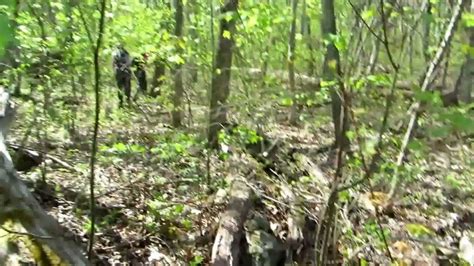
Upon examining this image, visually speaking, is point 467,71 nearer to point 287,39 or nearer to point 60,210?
point 287,39

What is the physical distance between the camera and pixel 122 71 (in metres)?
12.4

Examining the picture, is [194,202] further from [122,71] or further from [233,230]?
[122,71]

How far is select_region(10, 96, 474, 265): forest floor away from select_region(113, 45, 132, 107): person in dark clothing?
93.5 inches

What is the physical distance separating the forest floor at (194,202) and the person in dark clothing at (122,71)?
7.80ft

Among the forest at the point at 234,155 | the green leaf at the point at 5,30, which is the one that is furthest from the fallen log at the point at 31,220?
the green leaf at the point at 5,30

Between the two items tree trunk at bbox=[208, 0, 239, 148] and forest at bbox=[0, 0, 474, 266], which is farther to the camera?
tree trunk at bbox=[208, 0, 239, 148]

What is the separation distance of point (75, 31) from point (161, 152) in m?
1.81

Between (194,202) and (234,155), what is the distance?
1.53 meters

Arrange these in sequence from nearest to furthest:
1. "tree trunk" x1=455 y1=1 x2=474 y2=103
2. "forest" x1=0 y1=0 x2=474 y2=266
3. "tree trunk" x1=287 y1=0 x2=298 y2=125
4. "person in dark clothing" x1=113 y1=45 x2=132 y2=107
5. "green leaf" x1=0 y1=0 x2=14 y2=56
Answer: "green leaf" x1=0 y1=0 x2=14 y2=56 < "forest" x1=0 y1=0 x2=474 y2=266 < "tree trunk" x1=287 y1=0 x2=298 y2=125 < "person in dark clothing" x1=113 y1=45 x2=132 y2=107 < "tree trunk" x1=455 y1=1 x2=474 y2=103

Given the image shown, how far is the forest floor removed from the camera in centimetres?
577

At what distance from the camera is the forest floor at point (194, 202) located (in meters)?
5.77

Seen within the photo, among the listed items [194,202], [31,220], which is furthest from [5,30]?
[194,202]

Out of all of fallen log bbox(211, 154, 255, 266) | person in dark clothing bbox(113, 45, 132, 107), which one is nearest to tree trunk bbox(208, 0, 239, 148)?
fallen log bbox(211, 154, 255, 266)

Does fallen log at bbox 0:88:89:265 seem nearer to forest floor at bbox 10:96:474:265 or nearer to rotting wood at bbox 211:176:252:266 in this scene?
forest floor at bbox 10:96:474:265
